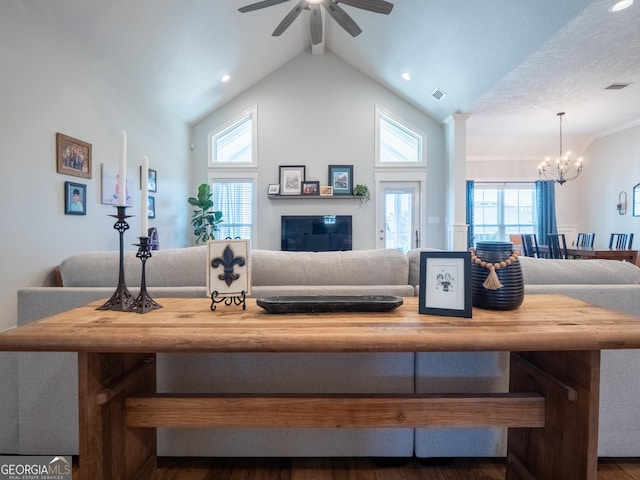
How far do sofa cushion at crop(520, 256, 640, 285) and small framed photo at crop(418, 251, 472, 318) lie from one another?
683 millimetres

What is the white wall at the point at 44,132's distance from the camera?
226 centimetres

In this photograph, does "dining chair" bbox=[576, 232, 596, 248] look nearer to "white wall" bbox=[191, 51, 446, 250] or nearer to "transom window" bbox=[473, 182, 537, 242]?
"transom window" bbox=[473, 182, 537, 242]

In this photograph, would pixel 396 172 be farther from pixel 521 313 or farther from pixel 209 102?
pixel 521 313

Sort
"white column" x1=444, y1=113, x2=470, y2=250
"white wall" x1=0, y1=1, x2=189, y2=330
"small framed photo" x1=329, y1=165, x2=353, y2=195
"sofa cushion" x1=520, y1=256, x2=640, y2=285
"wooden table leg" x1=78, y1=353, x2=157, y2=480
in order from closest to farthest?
"wooden table leg" x1=78, y1=353, x2=157, y2=480
"sofa cushion" x1=520, y1=256, x2=640, y2=285
"white wall" x1=0, y1=1, x2=189, y2=330
"white column" x1=444, y1=113, x2=470, y2=250
"small framed photo" x1=329, y1=165, x2=353, y2=195

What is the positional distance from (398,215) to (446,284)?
533 centimetres

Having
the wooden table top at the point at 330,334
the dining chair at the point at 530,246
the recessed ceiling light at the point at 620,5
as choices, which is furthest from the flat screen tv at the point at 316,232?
the wooden table top at the point at 330,334

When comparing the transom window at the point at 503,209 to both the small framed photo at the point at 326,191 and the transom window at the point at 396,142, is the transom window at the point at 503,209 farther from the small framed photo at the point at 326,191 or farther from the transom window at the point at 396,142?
the small framed photo at the point at 326,191

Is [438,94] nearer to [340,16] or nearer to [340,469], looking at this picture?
[340,16]

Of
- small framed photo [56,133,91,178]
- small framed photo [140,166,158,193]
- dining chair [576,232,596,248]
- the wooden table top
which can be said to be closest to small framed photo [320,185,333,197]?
small framed photo [140,166,158,193]

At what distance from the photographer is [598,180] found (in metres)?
6.62

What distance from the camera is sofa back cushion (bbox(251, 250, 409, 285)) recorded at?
1454 mm

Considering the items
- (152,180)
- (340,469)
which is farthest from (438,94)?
(340,469)

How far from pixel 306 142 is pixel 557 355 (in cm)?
555

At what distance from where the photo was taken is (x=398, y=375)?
1.37m
